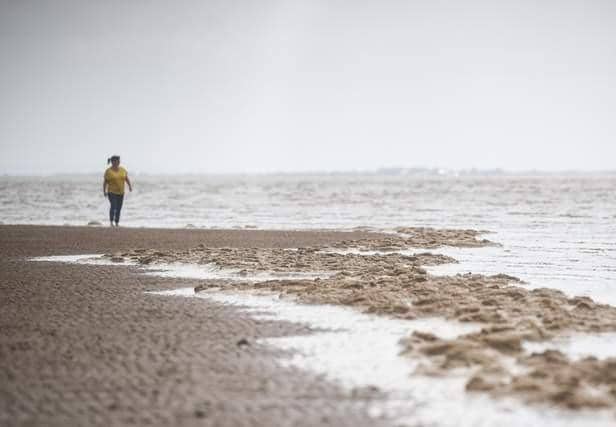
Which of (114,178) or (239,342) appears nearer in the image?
(239,342)

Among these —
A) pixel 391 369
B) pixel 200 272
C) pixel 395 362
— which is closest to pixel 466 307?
pixel 395 362

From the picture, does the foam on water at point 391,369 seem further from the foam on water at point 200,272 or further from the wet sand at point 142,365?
the foam on water at point 200,272

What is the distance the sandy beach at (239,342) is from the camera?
189 inches

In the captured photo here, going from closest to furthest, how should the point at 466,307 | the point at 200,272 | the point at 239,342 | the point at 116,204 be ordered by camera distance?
the point at 239,342, the point at 466,307, the point at 200,272, the point at 116,204

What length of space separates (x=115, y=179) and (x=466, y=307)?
14811 millimetres

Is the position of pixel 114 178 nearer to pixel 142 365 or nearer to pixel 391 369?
pixel 142 365

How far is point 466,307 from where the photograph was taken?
788cm

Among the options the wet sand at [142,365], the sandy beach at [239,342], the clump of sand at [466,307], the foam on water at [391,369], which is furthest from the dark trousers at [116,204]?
the foam on water at [391,369]

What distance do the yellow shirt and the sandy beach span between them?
298 inches

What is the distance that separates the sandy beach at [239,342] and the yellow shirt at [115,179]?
7.56 metres

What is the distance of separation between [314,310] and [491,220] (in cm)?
1859

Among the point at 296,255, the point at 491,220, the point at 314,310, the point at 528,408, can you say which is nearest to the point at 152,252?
the point at 296,255

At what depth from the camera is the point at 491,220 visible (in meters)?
25.3

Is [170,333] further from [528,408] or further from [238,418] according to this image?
[528,408]
